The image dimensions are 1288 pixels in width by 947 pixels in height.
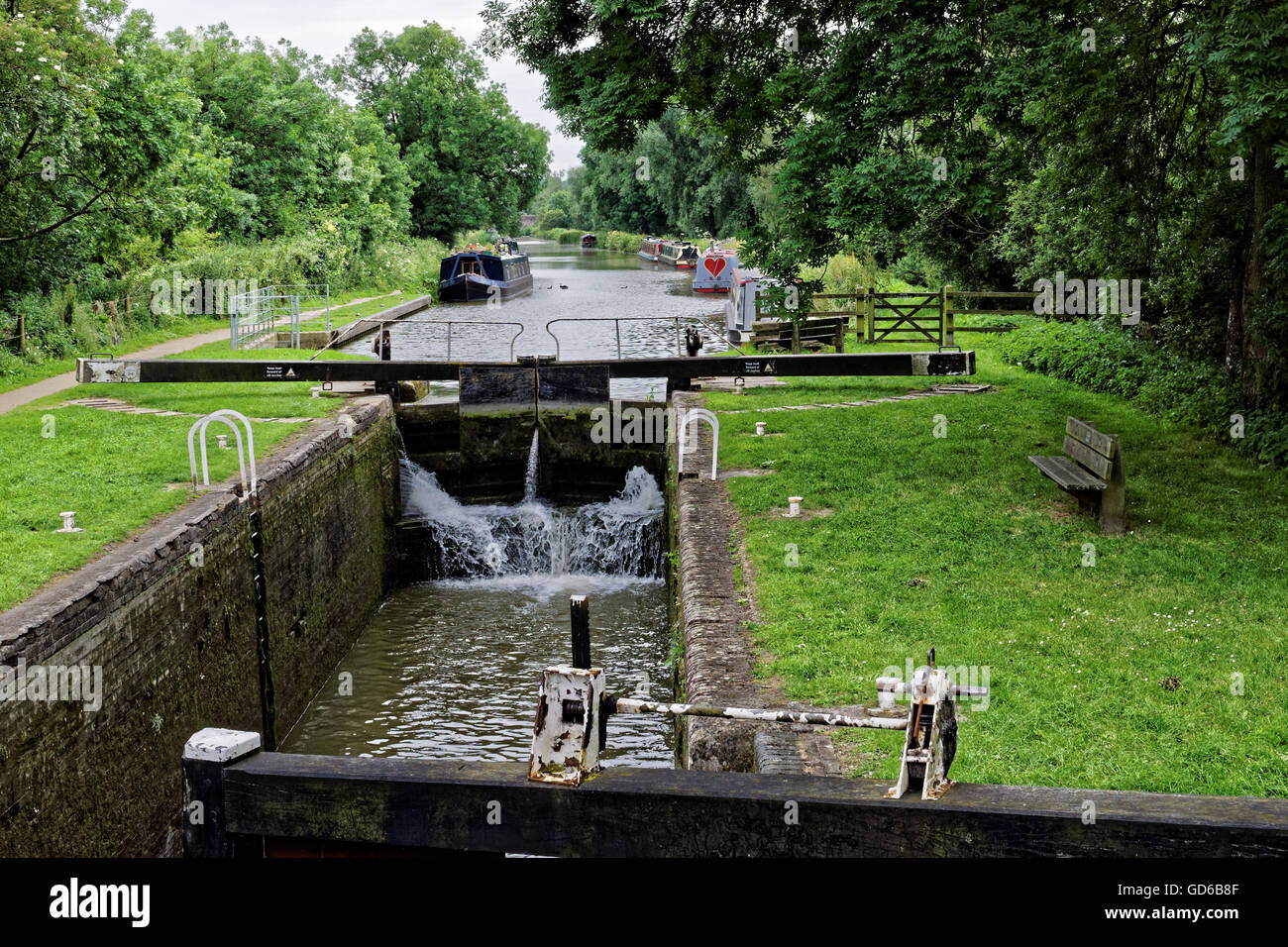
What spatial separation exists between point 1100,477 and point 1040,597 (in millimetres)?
2121

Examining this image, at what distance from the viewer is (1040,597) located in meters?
8.20

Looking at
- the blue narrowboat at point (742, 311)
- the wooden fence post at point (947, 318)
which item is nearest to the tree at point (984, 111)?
the wooden fence post at point (947, 318)

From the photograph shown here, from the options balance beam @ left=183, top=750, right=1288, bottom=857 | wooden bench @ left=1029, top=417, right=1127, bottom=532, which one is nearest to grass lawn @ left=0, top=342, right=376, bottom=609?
balance beam @ left=183, top=750, right=1288, bottom=857

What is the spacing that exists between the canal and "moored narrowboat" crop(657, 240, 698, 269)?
1352 inches

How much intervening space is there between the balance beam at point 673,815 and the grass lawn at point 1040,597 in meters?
1.70

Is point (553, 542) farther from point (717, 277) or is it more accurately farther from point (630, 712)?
point (717, 277)

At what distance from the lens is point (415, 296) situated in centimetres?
3972

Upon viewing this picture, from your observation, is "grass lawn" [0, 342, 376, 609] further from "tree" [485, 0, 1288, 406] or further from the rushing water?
"tree" [485, 0, 1288, 406]

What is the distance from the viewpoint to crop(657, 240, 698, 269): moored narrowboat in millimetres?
55125

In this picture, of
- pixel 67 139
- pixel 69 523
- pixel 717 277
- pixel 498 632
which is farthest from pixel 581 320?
pixel 717 277

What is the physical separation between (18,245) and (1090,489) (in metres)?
17.2

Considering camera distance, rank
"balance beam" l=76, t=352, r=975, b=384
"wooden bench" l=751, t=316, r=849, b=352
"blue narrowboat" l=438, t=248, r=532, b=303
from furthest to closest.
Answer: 1. "blue narrowboat" l=438, t=248, r=532, b=303
2. "wooden bench" l=751, t=316, r=849, b=352
3. "balance beam" l=76, t=352, r=975, b=384
